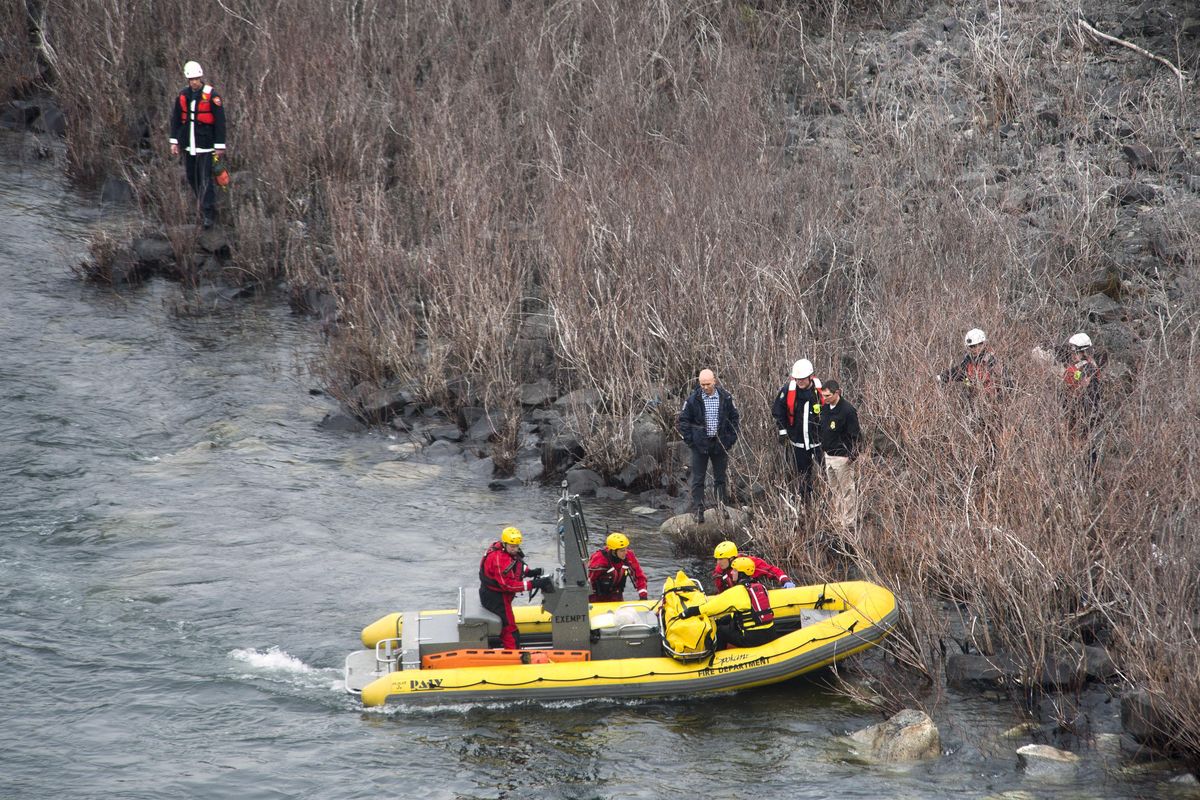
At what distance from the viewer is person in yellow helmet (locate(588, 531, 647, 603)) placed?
12.0 meters

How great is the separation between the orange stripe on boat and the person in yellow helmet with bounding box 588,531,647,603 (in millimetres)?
965

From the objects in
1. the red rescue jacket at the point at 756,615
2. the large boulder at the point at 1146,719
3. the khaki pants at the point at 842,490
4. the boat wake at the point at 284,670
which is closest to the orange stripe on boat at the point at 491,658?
the boat wake at the point at 284,670

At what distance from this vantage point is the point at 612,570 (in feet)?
39.9

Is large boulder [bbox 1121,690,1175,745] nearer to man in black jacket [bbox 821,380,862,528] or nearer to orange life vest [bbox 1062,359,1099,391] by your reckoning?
orange life vest [bbox 1062,359,1099,391]

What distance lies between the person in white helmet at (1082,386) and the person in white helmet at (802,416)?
2501mm

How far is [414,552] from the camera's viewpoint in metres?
14.2

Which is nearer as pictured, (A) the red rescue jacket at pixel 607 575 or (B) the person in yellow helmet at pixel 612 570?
(B) the person in yellow helmet at pixel 612 570

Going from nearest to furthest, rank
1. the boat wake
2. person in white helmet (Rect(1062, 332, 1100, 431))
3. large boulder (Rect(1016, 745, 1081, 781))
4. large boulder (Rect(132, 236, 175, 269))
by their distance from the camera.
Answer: large boulder (Rect(1016, 745, 1081, 781)), the boat wake, person in white helmet (Rect(1062, 332, 1100, 431)), large boulder (Rect(132, 236, 175, 269))

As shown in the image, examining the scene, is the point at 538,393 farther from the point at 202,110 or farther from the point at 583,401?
the point at 202,110

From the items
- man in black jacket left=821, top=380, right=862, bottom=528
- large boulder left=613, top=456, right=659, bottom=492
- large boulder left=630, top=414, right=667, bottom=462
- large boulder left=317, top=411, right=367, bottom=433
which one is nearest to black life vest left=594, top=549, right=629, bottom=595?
man in black jacket left=821, top=380, right=862, bottom=528

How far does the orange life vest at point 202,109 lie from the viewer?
18750mm

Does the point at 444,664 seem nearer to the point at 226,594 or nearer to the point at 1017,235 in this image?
the point at 226,594

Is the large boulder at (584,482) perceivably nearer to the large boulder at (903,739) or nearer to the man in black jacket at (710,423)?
the man in black jacket at (710,423)

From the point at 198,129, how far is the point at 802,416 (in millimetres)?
11068
